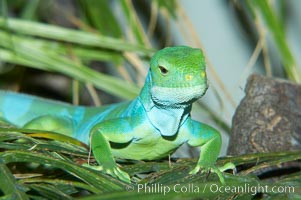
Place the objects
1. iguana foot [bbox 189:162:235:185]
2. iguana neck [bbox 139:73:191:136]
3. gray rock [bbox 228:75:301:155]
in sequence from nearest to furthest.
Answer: iguana foot [bbox 189:162:235:185] → iguana neck [bbox 139:73:191:136] → gray rock [bbox 228:75:301:155]

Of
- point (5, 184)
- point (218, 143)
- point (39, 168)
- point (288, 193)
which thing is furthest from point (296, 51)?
point (5, 184)

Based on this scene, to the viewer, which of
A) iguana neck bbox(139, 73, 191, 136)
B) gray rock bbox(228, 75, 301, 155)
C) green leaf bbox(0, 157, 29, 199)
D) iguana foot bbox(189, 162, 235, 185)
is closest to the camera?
green leaf bbox(0, 157, 29, 199)

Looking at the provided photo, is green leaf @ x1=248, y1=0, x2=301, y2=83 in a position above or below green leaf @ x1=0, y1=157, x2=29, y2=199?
above

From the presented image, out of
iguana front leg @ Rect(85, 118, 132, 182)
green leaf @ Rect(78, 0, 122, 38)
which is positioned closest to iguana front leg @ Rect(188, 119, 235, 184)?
iguana front leg @ Rect(85, 118, 132, 182)

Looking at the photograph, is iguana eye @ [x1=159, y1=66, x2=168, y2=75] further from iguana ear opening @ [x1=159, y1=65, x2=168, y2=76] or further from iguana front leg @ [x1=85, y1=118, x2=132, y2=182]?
iguana front leg @ [x1=85, y1=118, x2=132, y2=182]

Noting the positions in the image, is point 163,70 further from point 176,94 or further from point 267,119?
point 267,119
